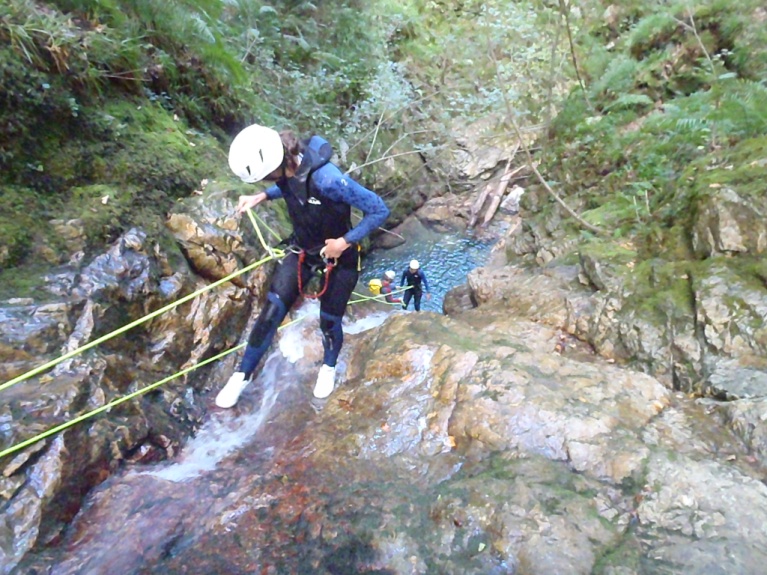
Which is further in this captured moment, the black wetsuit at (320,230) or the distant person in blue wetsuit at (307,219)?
the black wetsuit at (320,230)

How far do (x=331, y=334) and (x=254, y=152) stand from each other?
1.69 meters

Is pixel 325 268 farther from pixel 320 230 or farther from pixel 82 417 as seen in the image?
pixel 82 417

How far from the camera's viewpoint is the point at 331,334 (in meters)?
3.94

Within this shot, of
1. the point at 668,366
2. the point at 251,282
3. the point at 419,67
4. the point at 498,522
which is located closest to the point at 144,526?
the point at 498,522

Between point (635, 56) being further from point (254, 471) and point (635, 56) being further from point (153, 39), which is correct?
point (254, 471)

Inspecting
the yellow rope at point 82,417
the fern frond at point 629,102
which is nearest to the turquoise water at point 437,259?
the fern frond at point 629,102

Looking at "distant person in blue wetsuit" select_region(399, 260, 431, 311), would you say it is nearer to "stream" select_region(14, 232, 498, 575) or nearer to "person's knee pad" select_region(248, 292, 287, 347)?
"stream" select_region(14, 232, 498, 575)

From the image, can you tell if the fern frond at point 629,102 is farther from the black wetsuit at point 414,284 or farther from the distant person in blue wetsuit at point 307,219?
the distant person in blue wetsuit at point 307,219

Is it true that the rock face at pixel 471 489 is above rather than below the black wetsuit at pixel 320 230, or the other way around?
below

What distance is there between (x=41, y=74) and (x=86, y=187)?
96cm

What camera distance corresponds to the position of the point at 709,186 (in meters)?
4.14

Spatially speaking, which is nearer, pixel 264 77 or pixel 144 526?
pixel 144 526

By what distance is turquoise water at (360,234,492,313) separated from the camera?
13.5m

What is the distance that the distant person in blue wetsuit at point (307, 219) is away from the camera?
2.97m
